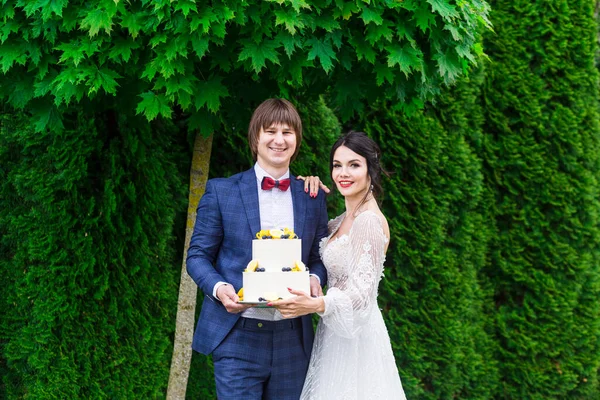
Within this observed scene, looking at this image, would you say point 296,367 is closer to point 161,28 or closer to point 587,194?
point 161,28

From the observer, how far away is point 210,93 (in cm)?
350

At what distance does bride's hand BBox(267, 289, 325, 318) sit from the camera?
3.28 meters

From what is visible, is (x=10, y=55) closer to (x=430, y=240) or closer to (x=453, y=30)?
(x=453, y=30)

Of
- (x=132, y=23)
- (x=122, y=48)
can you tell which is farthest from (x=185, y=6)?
(x=122, y=48)

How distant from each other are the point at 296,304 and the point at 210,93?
1158 millimetres

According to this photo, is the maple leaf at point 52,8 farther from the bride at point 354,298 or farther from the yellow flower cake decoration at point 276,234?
the bride at point 354,298

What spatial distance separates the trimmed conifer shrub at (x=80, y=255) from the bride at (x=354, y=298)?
4.76 feet

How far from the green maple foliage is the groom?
0.34 meters

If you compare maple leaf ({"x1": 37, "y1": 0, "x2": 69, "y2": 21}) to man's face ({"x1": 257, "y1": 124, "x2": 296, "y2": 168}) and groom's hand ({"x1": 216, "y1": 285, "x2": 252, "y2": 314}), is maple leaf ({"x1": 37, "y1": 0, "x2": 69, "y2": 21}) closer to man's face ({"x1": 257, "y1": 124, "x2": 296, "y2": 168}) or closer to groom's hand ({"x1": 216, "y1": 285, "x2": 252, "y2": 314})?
man's face ({"x1": 257, "y1": 124, "x2": 296, "y2": 168})

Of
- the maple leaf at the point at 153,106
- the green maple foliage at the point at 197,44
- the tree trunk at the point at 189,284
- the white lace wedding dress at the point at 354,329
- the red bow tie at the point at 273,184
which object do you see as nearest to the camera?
the green maple foliage at the point at 197,44

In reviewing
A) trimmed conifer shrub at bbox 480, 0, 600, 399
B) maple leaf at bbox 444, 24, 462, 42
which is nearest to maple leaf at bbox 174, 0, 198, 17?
maple leaf at bbox 444, 24, 462, 42

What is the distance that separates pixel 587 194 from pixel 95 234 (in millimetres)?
4826

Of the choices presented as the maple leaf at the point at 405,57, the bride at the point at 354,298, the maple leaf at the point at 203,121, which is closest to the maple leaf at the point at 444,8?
the maple leaf at the point at 405,57

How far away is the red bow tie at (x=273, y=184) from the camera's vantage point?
3.72m
